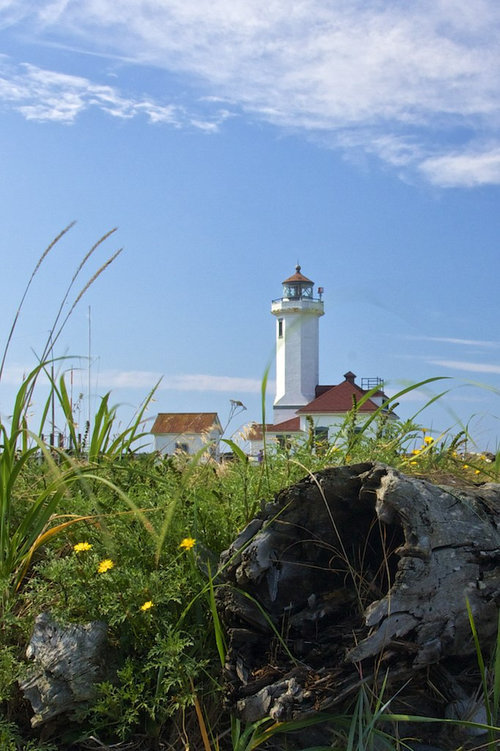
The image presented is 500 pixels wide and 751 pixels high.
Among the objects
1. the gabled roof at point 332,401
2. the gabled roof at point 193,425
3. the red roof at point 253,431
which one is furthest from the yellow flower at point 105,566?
the gabled roof at point 332,401

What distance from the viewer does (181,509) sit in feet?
11.8

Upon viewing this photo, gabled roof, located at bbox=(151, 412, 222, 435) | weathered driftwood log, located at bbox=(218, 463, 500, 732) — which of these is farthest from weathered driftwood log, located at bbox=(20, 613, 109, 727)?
gabled roof, located at bbox=(151, 412, 222, 435)

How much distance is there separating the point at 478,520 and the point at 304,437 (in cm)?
140

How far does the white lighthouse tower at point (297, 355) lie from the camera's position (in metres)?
56.6

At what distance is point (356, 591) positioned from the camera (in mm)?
2926

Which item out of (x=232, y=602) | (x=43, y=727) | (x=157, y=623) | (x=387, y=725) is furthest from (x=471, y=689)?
(x=43, y=727)

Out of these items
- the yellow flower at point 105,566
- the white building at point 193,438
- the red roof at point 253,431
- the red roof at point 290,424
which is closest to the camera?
the yellow flower at point 105,566

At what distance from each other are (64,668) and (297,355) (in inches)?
2123

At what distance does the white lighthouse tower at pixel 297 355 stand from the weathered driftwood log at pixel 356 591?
5258 cm

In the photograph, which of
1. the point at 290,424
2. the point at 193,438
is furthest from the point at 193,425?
the point at 290,424

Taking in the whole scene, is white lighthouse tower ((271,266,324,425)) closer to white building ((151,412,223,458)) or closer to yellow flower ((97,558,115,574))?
white building ((151,412,223,458))

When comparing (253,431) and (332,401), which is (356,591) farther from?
(332,401)

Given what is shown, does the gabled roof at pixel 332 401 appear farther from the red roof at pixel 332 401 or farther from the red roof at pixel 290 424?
the red roof at pixel 290 424

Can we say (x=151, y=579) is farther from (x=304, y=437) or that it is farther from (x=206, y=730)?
(x=304, y=437)
